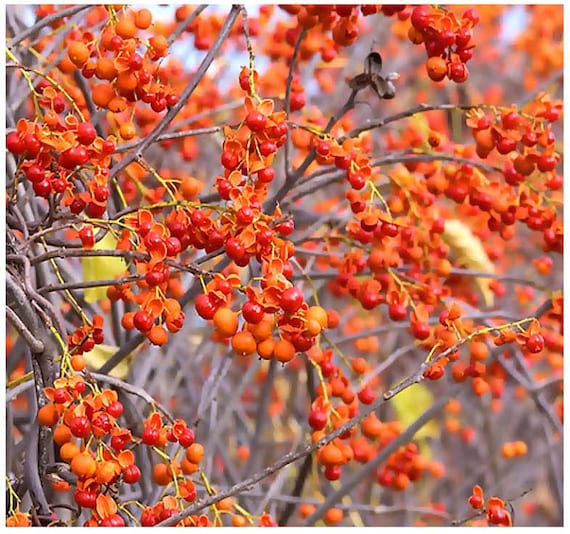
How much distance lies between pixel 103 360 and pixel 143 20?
0.50 metres

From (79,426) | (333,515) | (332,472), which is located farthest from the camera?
(333,515)

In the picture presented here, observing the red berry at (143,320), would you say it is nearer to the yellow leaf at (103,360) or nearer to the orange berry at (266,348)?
the orange berry at (266,348)

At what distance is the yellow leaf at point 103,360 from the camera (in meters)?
1.31

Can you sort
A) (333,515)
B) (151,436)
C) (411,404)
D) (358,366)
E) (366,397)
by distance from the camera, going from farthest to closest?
(411,404), (333,515), (358,366), (366,397), (151,436)

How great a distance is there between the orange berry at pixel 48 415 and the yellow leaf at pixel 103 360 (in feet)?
1.33

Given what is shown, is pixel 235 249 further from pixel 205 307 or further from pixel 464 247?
pixel 464 247

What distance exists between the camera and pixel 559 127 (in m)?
Answer: 3.61

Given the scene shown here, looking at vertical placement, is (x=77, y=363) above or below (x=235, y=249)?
below

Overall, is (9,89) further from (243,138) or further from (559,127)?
(559,127)

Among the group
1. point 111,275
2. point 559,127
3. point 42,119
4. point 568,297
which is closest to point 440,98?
point 559,127

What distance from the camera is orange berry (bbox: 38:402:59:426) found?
0.89 metres

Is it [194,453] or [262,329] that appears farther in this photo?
[194,453]

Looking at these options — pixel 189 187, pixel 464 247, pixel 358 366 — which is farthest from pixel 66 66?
pixel 464 247

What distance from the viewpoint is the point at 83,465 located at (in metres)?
0.88
